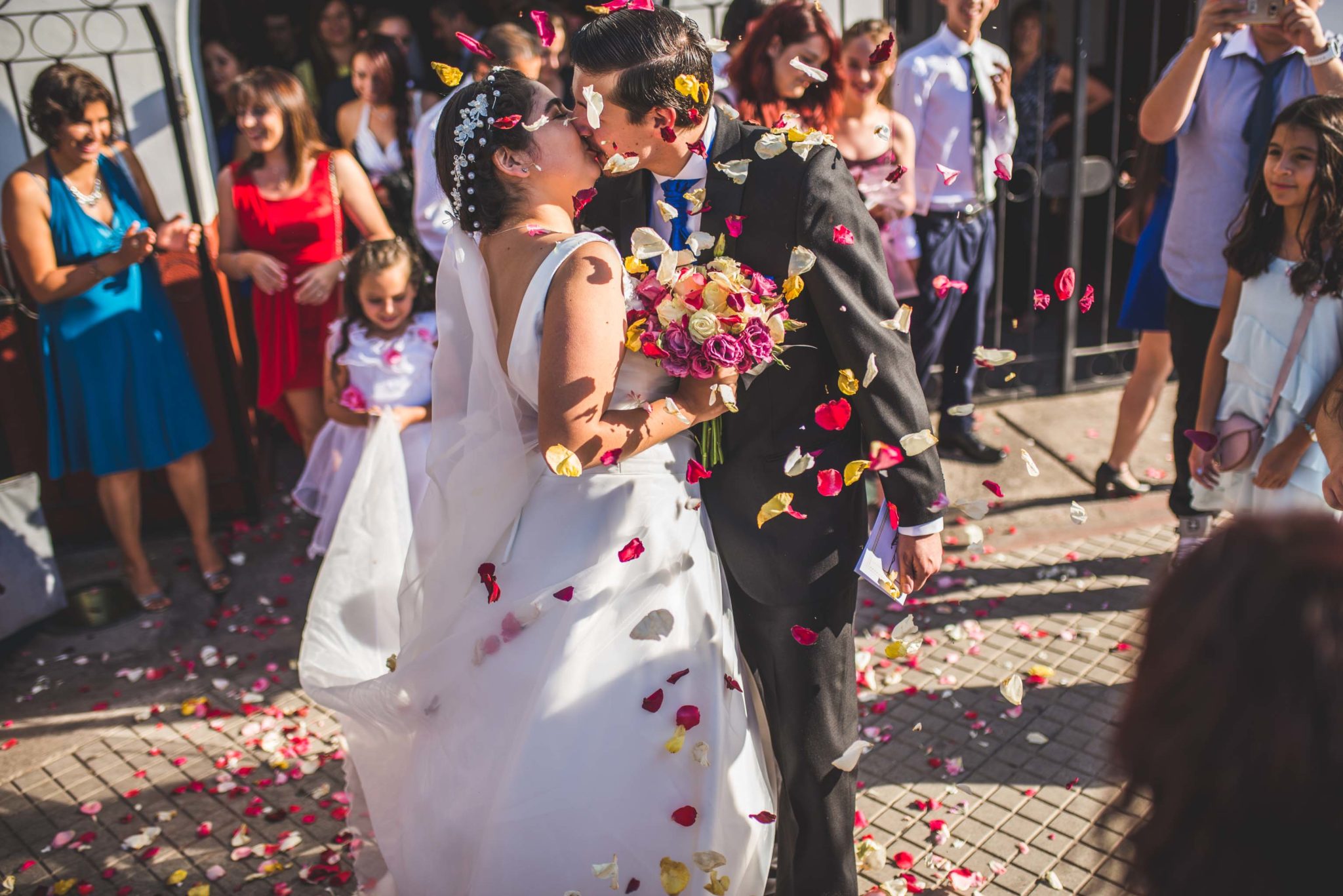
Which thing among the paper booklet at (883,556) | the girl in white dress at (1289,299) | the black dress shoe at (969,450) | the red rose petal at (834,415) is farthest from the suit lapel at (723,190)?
the black dress shoe at (969,450)

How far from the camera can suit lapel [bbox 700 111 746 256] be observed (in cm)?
226

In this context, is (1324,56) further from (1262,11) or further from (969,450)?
(969,450)

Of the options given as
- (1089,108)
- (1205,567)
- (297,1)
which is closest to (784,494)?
(1205,567)

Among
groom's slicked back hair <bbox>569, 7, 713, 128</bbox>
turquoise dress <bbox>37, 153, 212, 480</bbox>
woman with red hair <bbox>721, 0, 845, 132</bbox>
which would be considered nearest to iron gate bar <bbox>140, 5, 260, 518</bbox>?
turquoise dress <bbox>37, 153, 212, 480</bbox>

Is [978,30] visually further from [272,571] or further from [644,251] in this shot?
[272,571]

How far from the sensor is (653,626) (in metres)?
2.31

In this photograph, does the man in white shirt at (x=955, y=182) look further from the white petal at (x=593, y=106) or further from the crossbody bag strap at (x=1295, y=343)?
the white petal at (x=593, y=106)

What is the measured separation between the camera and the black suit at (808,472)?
223 cm

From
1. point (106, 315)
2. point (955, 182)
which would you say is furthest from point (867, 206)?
point (106, 315)

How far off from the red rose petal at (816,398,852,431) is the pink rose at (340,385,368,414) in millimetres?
2413

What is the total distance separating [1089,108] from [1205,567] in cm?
741

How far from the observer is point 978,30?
195 inches

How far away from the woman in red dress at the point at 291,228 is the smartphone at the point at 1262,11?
3.52 meters

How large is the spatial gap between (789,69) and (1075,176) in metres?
2.26
